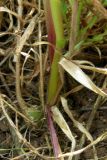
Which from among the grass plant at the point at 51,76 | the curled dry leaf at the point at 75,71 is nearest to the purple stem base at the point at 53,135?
the grass plant at the point at 51,76

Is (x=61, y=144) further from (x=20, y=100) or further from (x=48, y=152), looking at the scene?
(x=20, y=100)

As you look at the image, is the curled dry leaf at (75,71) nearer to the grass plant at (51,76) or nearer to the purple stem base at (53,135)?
the grass plant at (51,76)

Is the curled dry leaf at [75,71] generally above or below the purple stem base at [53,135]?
above

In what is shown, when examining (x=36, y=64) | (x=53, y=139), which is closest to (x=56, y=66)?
(x=36, y=64)

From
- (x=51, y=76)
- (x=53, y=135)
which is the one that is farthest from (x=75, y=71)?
(x=53, y=135)

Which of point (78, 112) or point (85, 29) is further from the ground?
point (85, 29)

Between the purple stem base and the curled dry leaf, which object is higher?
the curled dry leaf

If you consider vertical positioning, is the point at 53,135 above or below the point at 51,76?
below

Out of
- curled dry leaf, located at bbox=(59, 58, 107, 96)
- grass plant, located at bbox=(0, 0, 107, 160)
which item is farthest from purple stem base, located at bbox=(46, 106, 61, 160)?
curled dry leaf, located at bbox=(59, 58, 107, 96)

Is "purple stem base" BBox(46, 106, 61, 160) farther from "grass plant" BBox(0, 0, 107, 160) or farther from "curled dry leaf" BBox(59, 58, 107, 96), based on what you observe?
"curled dry leaf" BBox(59, 58, 107, 96)

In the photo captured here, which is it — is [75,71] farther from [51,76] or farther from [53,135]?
[53,135]

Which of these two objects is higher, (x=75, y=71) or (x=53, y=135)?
(x=75, y=71)
